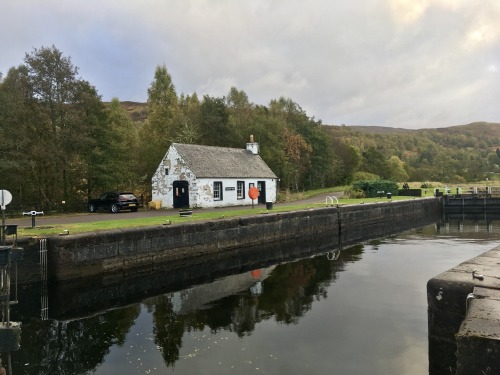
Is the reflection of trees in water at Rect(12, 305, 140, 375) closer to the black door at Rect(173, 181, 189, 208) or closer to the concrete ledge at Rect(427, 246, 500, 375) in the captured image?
the concrete ledge at Rect(427, 246, 500, 375)

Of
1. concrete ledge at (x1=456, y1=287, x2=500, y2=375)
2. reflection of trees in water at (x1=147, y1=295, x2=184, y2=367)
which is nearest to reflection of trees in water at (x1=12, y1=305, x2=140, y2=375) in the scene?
reflection of trees in water at (x1=147, y1=295, x2=184, y2=367)

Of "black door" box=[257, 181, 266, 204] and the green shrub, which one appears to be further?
the green shrub

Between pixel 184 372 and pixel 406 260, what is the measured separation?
1330cm

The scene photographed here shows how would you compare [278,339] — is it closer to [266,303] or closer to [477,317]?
[266,303]

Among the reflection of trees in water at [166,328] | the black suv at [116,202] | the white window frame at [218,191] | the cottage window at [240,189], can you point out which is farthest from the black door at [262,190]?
the reflection of trees in water at [166,328]

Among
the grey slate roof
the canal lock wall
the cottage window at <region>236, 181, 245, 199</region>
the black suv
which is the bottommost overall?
the canal lock wall

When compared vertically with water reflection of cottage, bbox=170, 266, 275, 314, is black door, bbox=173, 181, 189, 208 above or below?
above

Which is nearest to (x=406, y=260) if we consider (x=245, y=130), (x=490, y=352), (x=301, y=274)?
(x=301, y=274)

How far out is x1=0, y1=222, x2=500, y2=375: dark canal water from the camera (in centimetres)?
821

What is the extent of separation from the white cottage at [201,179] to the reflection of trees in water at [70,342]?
736 inches

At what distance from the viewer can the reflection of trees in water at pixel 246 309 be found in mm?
9922

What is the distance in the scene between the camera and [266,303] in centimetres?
1230

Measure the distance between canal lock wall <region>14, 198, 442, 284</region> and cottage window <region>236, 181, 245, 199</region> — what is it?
318 inches

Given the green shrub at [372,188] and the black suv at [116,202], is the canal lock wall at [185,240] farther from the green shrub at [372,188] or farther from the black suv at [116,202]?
the green shrub at [372,188]
